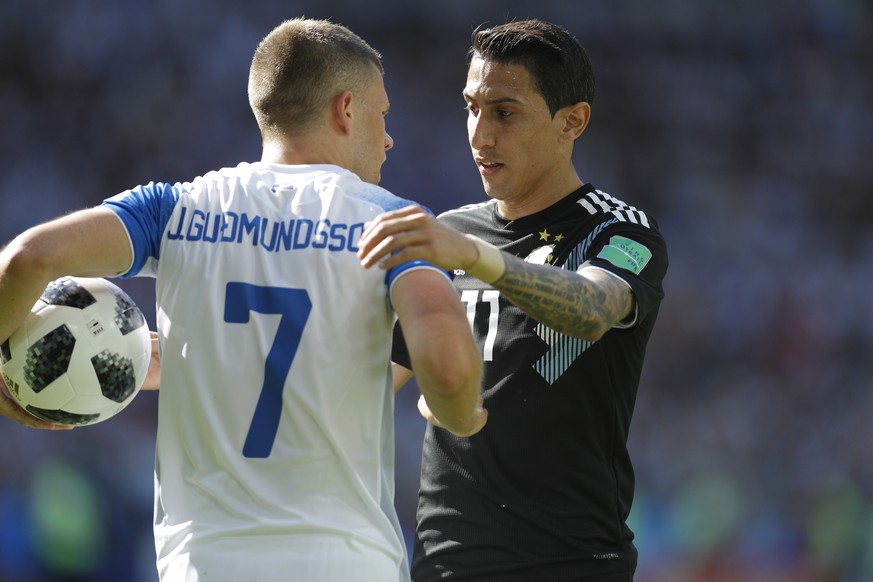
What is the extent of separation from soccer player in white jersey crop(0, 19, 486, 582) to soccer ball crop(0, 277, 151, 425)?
255mm

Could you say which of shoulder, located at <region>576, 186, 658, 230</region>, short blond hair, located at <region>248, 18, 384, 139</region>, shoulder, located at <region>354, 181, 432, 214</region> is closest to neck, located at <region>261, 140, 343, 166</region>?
short blond hair, located at <region>248, 18, 384, 139</region>

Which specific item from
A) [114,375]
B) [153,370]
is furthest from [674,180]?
[114,375]

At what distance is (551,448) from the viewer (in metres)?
3.39

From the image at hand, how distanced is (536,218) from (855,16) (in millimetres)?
7536

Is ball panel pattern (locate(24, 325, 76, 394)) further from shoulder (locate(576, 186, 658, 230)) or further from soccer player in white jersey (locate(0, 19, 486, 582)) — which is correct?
shoulder (locate(576, 186, 658, 230))

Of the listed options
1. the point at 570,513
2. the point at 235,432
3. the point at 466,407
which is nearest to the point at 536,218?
the point at 570,513

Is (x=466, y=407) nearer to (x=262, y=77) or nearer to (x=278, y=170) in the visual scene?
(x=278, y=170)

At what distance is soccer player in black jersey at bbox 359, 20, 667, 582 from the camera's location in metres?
3.32

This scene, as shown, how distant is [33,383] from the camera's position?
2.88 m

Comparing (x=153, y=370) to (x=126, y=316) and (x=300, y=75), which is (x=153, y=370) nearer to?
(x=126, y=316)

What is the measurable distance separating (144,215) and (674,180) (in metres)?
7.46

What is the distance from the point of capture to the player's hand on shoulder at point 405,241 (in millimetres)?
2430

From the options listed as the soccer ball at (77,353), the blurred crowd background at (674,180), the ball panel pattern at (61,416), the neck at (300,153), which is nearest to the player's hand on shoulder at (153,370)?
the soccer ball at (77,353)

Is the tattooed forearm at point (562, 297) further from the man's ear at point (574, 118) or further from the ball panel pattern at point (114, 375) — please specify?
the ball panel pattern at point (114, 375)
